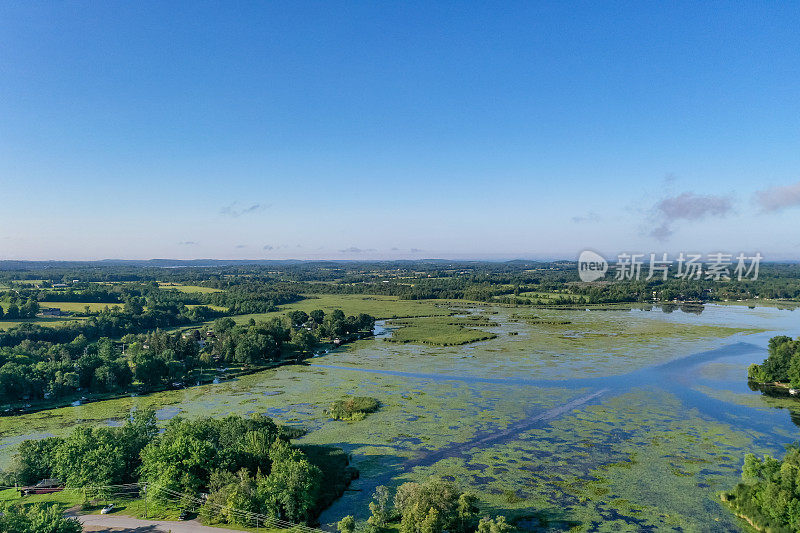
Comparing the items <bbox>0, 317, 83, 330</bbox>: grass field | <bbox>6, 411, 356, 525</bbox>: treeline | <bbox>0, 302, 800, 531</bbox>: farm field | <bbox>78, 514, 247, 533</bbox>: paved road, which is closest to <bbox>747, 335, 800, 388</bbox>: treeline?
<bbox>0, 302, 800, 531</bbox>: farm field

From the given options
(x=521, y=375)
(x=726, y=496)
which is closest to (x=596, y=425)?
(x=726, y=496)

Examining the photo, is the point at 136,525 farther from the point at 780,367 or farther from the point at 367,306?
the point at 367,306

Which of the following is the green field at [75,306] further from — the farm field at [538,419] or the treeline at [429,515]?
the treeline at [429,515]

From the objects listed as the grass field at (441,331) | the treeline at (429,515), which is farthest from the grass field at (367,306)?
the treeline at (429,515)

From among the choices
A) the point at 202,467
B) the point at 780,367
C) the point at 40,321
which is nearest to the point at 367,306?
the point at 40,321

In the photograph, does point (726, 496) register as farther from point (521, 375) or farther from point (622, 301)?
point (622, 301)
